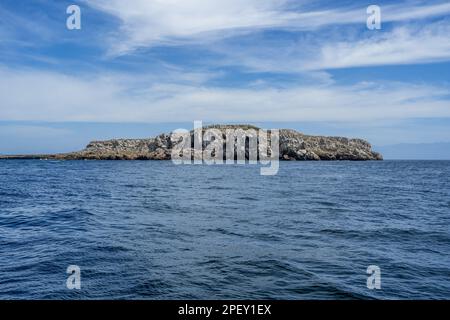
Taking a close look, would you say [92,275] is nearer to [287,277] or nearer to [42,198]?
[287,277]

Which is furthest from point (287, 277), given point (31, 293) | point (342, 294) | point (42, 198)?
point (42, 198)

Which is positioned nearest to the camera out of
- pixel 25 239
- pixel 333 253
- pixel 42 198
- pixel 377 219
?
pixel 333 253

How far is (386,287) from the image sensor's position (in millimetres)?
15164

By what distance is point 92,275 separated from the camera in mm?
15594

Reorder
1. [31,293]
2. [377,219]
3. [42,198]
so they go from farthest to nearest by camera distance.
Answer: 1. [42,198]
2. [377,219]
3. [31,293]

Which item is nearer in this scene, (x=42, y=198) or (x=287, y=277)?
(x=287, y=277)

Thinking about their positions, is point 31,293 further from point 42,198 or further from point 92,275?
point 42,198

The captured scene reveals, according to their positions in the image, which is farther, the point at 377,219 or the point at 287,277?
the point at 377,219

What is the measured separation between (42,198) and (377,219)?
3394 centimetres
